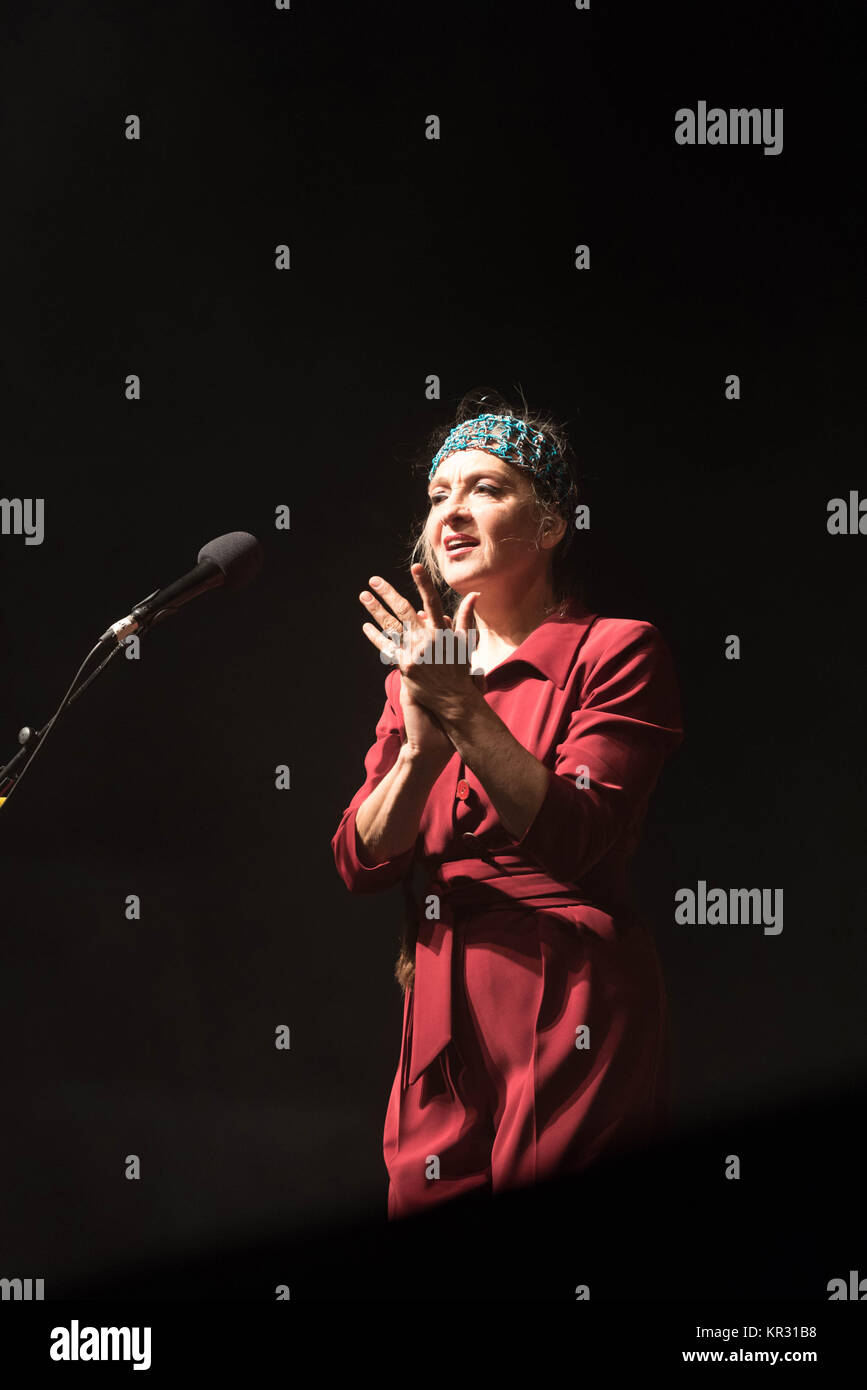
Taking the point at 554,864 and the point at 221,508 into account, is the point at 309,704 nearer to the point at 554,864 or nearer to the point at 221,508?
the point at 221,508

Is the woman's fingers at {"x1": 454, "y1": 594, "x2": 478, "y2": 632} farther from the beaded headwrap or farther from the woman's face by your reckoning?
the beaded headwrap

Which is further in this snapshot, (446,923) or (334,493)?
(334,493)

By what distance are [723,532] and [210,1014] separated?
1509 millimetres

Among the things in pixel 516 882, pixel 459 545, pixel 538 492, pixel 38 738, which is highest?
pixel 538 492

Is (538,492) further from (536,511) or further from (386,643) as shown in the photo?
(386,643)

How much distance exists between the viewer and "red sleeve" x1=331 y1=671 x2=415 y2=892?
259 centimetres

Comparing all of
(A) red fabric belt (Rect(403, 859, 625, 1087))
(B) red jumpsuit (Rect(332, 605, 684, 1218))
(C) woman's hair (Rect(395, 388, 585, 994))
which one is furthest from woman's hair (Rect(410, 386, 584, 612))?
(A) red fabric belt (Rect(403, 859, 625, 1087))

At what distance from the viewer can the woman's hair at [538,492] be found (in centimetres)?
272

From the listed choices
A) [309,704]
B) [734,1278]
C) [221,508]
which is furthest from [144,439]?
[734,1278]

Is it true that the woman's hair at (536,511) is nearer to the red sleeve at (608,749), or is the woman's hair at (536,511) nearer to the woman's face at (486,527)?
the woman's face at (486,527)

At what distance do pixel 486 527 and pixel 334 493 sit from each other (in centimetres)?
51

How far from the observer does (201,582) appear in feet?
8.11

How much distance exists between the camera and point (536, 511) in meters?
2.71

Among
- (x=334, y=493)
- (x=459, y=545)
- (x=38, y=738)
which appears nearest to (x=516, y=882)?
(x=459, y=545)
